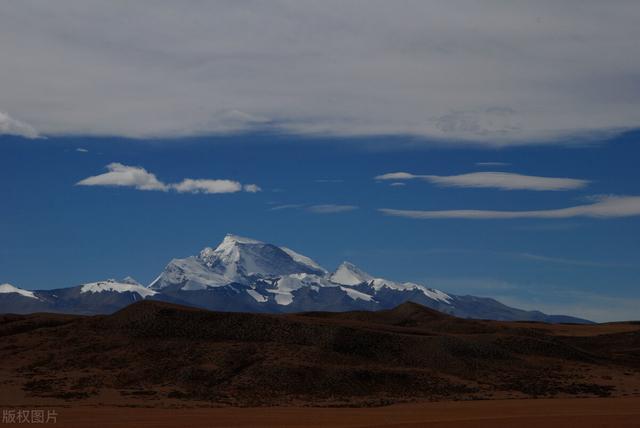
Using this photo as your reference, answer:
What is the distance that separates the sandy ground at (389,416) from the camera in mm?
43688

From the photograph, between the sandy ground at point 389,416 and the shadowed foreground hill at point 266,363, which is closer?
the sandy ground at point 389,416

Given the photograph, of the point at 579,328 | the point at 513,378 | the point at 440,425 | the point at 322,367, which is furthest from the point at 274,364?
the point at 579,328

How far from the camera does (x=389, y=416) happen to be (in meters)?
49.5

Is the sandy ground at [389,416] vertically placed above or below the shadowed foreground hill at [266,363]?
below

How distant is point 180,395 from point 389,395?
1481 centimetres

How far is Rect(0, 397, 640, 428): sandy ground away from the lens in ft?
143

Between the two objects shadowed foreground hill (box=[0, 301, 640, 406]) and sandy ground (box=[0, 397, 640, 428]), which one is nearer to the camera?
sandy ground (box=[0, 397, 640, 428])

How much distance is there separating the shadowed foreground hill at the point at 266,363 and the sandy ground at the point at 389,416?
20.2 feet

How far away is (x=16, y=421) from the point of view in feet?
144

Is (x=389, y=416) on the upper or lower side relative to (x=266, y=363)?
lower

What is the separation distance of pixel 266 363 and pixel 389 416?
20631 millimetres

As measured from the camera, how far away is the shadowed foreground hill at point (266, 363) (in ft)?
206

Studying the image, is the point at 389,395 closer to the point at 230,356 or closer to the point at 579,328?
the point at 230,356

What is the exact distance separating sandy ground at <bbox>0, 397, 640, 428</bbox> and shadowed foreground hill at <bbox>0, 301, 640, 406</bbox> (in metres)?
6.15
